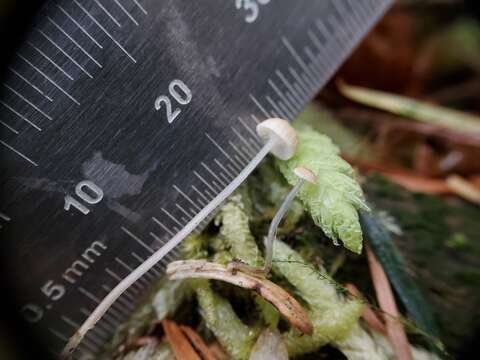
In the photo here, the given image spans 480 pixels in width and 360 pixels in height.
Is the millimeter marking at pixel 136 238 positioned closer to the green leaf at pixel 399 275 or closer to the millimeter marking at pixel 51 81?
the millimeter marking at pixel 51 81

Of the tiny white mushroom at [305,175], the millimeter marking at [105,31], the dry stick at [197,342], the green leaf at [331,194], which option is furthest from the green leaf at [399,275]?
the millimeter marking at [105,31]

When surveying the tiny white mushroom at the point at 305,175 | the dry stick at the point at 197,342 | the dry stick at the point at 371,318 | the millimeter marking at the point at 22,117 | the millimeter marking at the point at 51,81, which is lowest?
the dry stick at the point at 197,342

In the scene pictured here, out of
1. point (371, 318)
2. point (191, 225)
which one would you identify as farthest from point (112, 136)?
point (371, 318)

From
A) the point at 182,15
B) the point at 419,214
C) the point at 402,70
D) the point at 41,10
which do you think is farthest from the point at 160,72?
the point at 402,70

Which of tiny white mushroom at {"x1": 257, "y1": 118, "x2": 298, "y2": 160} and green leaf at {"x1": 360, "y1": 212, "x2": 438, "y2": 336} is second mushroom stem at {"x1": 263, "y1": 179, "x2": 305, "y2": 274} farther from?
green leaf at {"x1": 360, "y1": 212, "x2": 438, "y2": 336}

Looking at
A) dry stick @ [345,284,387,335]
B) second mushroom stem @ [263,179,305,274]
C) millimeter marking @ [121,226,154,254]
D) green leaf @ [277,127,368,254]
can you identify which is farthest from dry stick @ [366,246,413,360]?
millimeter marking @ [121,226,154,254]

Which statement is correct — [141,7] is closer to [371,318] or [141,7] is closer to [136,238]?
[136,238]
